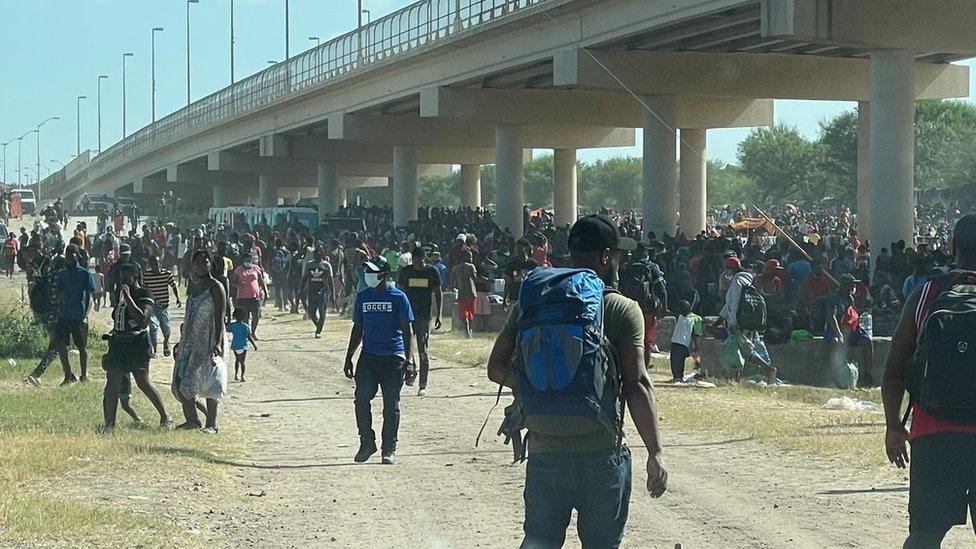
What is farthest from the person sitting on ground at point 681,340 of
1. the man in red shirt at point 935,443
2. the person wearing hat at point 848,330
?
the man in red shirt at point 935,443

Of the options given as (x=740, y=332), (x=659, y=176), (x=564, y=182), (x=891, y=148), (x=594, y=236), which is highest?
(x=564, y=182)

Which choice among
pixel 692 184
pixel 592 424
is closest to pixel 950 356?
pixel 592 424

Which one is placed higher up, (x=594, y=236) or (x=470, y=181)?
(x=470, y=181)

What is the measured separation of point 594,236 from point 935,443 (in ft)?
4.64

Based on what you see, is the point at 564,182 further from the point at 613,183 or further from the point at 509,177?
the point at 613,183

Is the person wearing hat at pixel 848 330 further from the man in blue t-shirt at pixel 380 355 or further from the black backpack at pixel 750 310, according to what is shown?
the man in blue t-shirt at pixel 380 355

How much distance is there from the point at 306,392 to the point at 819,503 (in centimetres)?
945

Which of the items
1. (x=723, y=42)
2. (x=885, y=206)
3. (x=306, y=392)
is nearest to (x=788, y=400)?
(x=306, y=392)

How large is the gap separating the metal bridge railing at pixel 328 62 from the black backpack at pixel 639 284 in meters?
22.7

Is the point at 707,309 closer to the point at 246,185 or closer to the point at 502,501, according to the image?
the point at 502,501

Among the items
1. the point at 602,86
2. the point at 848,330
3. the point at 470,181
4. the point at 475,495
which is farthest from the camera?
the point at 470,181

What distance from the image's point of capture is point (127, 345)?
1370cm

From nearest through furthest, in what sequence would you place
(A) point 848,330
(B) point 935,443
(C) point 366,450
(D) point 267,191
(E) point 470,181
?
1. (B) point 935,443
2. (C) point 366,450
3. (A) point 848,330
4. (E) point 470,181
5. (D) point 267,191

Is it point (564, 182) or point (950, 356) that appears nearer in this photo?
point (950, 356)
